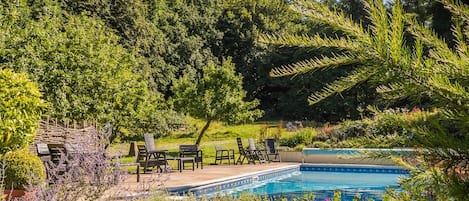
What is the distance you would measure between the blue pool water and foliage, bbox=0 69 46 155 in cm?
449

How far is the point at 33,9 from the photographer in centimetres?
1795

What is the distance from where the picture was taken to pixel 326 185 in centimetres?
1190

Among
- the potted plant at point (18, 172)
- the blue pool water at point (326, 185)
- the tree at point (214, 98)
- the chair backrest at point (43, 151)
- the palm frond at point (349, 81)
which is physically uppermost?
the tree at point (214, 98)

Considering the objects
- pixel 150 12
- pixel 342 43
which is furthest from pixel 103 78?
pixel 150 12

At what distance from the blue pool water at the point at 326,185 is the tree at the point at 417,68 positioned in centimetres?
886

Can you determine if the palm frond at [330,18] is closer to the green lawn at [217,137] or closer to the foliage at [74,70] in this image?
the foliage at [74,70]

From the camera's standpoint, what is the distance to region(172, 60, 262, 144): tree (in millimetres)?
16766

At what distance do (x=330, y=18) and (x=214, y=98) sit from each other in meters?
16.3

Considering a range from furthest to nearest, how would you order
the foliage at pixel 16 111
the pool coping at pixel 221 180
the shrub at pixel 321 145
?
1. the shrub at pixel 321 145
2. the pool coping at pixel 221 180
3. the foliage at pixel 16 111

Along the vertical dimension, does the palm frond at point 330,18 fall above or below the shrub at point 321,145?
above

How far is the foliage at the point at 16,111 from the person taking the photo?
22.8 ft

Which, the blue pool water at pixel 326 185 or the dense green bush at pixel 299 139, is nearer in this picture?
the blue pool water at pixel 326 185

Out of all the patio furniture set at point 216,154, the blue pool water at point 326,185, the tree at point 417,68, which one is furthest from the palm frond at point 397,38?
the patio furniture set at point 216,154

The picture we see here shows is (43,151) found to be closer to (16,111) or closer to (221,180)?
(16,111)
